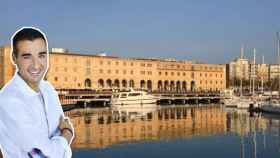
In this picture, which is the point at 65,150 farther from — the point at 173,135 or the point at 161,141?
the point at 173,135

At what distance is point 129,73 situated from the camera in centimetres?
9744

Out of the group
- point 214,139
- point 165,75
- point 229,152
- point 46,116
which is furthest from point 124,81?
point 46,116

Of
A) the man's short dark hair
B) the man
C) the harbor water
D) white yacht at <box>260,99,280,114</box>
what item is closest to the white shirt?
the man

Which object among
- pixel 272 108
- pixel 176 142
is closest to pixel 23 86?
pixel 176 142

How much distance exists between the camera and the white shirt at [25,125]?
1797 mm

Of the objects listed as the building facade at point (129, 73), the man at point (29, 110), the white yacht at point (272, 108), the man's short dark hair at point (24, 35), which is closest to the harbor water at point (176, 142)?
the white yacht at point (272, 108)

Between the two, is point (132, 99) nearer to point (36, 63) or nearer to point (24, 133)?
point (36, 63)

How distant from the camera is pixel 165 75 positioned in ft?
340

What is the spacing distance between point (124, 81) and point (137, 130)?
64060mm

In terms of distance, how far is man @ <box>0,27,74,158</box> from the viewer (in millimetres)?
1806

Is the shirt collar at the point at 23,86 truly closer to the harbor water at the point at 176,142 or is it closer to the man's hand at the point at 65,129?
the man's hand at the point at 65,129

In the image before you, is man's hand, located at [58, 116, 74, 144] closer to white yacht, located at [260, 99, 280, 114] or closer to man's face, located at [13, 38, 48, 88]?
man's face, located at [13, 38, 48, 88]

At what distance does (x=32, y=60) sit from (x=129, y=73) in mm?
95537

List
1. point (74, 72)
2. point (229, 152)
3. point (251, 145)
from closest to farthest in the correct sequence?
point (229, 152), point (251, 145), point (74, 72)
